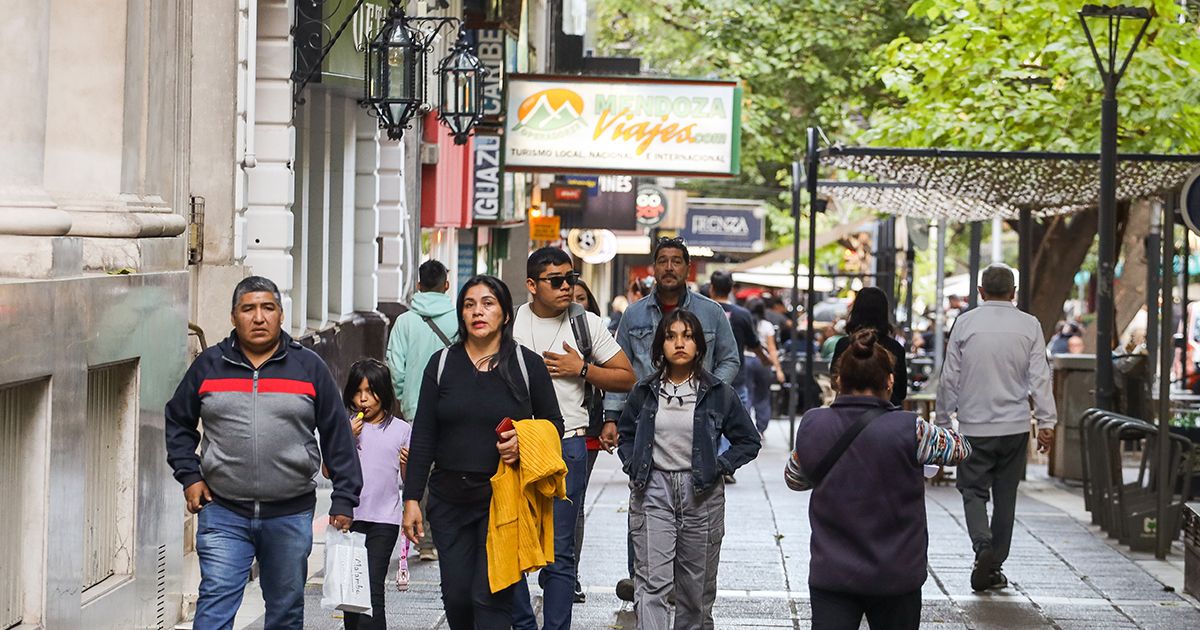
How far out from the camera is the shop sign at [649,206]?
4372cm

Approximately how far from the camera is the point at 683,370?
27.7 ft

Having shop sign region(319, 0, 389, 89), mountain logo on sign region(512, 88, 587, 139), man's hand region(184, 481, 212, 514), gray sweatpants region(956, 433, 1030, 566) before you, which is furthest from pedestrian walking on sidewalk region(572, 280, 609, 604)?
mountain logo on sign region(512, 88, 587, 139)

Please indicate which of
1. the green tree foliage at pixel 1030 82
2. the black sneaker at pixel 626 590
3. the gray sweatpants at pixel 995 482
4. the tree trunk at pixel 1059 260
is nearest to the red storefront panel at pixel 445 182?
the green tree foliage at pixel 1030 82

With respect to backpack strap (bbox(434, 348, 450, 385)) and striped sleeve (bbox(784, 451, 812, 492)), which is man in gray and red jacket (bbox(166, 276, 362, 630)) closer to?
backpack strap (bbox(434, 348, 450, 385))

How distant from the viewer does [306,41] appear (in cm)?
1290

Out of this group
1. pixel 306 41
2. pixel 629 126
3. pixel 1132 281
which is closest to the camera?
pixel 306 41

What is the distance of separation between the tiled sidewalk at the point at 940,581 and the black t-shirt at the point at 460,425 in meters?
2.11

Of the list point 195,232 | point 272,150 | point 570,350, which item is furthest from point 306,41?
point 570,350

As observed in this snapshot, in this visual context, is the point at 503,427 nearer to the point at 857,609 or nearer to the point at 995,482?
the point at 857,609

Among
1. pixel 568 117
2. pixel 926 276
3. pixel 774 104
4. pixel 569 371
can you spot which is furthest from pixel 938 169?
pixel 926 276

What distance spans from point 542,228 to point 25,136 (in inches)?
937

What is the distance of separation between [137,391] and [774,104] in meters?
24.9

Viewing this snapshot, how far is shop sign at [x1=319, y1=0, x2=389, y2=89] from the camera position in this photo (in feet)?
42.5

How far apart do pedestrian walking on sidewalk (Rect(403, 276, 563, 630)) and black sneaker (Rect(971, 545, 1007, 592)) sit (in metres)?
3.89
